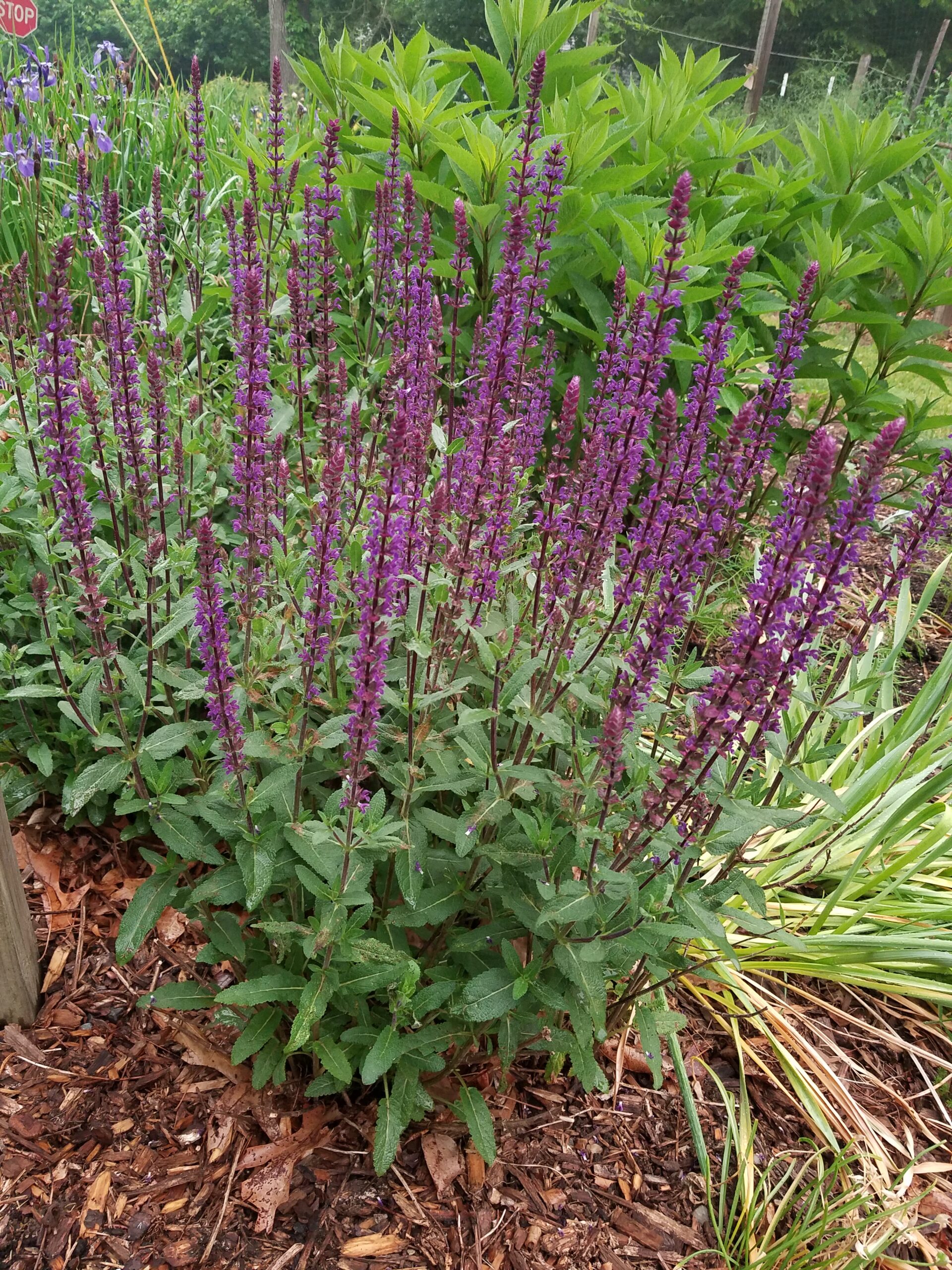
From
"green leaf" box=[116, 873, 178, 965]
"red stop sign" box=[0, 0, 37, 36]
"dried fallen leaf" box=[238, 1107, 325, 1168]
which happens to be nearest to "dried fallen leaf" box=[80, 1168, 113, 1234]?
"dried fallen leaf" box=[238, 1107, 325, 1168]

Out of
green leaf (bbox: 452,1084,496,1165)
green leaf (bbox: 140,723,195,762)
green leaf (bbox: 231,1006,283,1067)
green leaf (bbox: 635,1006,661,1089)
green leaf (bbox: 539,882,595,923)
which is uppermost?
green leaf (bbox: 140,723,195,762)

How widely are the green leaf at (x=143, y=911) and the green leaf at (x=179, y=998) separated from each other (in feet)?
0.74

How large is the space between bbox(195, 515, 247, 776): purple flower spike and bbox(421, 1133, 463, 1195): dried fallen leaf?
4.27 feet

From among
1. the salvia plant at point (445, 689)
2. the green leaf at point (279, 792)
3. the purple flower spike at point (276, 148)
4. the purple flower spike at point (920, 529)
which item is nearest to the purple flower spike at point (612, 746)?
the salvia plant at point (445, 689)

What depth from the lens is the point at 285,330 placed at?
14.4 feet

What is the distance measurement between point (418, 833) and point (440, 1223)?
3.58 feet

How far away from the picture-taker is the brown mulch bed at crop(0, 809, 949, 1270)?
227 centimetres

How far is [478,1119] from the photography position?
2.31 metres

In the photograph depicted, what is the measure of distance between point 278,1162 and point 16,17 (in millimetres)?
6323

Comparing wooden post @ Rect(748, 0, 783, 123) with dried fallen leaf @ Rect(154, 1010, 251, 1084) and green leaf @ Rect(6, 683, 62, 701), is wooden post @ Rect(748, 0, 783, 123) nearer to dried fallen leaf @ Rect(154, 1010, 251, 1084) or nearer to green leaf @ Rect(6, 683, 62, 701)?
green leaf @ Rect(6, 683, 62, 701)

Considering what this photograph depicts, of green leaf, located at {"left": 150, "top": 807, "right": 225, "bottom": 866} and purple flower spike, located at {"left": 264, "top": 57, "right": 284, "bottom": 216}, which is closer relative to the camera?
green leaf, located at {"left": 150, "top": 807, "right": 225, "bottom": 866}

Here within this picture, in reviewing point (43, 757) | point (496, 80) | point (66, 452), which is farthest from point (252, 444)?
point (496, 80)

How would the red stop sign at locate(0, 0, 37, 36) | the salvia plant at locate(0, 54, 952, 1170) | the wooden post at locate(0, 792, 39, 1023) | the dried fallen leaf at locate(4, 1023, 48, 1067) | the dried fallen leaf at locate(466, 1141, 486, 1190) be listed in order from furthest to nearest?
the red stop sign at locate(0, 0, 37, 36), the dried fallen leaf at locate(4, 1023, 48, 1067), the dried fallen leaf at locate(466, 1141, 486, 1190), the wooden post at locate(0, 792, 39, 1023), the salvia plant at locate(0, 54, 952, 1170)

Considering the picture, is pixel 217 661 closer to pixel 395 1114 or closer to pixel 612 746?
pixel 612 746
